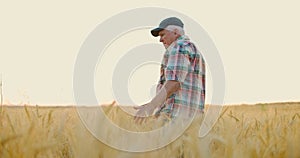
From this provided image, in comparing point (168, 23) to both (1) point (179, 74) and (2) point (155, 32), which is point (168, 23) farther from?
(1) point (179, 74)

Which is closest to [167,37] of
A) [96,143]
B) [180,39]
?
[180,39]

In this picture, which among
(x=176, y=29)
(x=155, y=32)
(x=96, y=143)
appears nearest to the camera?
(x=96, y=143)

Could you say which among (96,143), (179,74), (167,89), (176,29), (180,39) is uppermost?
(176,29)

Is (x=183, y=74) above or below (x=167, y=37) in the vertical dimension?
below

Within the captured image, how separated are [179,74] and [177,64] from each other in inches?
2.7

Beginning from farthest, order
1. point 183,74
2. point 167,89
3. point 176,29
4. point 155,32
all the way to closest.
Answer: point 155,32 < point 176,29 < point 183,74 < point 167,89

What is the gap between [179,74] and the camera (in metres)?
2.94

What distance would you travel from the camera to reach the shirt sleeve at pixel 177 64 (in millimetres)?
2932

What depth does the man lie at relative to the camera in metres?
2.93

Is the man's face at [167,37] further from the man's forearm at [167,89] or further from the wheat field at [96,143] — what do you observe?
the wheat field at [96,143]

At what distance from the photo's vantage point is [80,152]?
49.1 inches

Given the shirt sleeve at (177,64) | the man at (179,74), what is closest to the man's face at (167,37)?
the man at (179,74)

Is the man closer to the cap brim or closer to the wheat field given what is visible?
Answer: the cap brim

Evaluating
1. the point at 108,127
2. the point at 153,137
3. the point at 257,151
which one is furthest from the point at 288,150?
the point at 108,127
